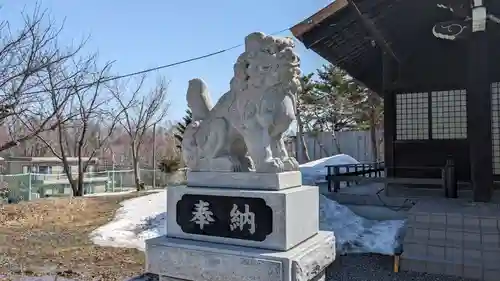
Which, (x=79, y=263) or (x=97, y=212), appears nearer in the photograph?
(x=79, y=263)

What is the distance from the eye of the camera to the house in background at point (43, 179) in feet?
45.5

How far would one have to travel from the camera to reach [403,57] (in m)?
8.68

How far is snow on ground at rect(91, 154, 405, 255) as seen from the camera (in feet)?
19.6

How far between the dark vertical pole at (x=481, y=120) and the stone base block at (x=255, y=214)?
421 cm

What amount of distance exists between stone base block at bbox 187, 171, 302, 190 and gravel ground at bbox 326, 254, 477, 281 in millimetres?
2501

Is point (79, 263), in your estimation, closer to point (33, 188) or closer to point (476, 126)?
point (476, 126)

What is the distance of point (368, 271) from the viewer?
16.7ft

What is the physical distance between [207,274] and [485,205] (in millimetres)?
5148

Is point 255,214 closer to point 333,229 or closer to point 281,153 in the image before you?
point 281,153

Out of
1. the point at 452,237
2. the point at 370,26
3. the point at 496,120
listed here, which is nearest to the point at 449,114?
the point at 496,120

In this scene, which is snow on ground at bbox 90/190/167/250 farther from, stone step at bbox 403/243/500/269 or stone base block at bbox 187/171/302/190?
stone step at bbox 403/243/500/269

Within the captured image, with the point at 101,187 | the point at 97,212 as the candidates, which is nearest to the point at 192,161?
the point at 97,212

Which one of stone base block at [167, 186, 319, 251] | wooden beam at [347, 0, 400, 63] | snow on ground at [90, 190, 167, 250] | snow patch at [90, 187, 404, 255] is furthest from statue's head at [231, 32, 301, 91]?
snow on ground at [90, 190, 167, 250]

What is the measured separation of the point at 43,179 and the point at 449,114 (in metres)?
16.5
